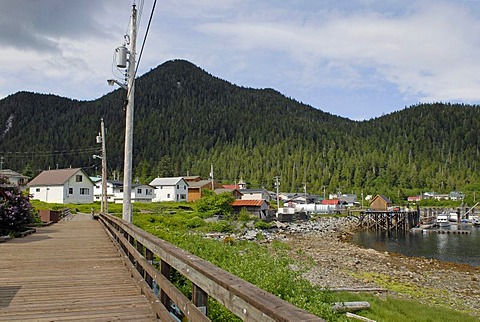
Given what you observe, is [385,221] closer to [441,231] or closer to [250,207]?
[441,231]

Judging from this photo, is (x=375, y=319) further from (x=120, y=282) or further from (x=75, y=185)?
(x=75, y=185)

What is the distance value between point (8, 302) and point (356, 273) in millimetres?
22359

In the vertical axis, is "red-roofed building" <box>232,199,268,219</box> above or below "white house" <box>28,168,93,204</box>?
below

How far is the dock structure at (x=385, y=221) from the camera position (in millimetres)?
75250

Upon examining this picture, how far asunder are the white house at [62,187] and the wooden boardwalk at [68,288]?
185ft

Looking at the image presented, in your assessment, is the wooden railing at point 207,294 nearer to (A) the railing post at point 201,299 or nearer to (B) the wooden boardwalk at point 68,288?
(A) the railing post at point 201,299

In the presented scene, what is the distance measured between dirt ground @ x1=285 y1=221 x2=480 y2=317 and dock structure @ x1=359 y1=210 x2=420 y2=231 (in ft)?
131

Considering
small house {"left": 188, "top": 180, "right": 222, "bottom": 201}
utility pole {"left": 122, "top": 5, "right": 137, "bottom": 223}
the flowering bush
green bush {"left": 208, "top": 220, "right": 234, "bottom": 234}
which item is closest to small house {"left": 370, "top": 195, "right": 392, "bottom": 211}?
small house {"left": 188, "top": 180, "right": 222, "bottom": 201}

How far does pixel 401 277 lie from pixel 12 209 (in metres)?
20.9

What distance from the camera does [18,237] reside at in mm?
17766

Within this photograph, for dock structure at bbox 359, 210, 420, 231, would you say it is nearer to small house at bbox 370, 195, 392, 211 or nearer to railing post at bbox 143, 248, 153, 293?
small house at bbox 370, 195, 392, 211

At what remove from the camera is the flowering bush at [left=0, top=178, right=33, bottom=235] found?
57.4 feet

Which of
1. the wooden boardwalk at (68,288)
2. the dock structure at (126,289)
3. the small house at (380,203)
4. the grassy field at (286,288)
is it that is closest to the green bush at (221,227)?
the grassy field at (286,288)

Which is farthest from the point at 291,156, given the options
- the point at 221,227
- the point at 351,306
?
the point at 351,306
